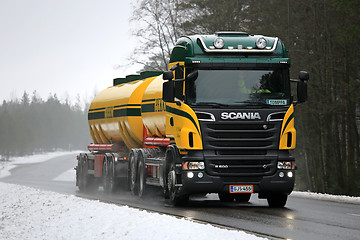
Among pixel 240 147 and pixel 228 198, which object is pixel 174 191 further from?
pixel 228 198

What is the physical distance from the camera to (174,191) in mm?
16438

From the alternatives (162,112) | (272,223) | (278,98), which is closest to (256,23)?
(162,112)

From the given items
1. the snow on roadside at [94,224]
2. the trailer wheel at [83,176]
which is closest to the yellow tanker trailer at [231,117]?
the snow on roadside at [94,224]

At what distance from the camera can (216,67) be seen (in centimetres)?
1565

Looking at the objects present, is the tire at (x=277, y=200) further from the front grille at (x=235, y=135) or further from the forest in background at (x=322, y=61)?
the forest in background at (x=322, y=61)

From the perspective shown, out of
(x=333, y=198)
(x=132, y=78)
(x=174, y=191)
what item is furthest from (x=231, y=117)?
(x=132, y=78)

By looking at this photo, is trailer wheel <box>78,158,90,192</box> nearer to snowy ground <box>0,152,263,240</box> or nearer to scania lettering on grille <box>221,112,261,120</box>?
snowy ground <box>0,152,263,240</box>

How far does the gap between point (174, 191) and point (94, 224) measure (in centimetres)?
399

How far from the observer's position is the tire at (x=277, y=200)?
16672 millimetres

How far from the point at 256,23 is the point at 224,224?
22.1 meters

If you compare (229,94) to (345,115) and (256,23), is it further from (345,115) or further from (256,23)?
(256,23)

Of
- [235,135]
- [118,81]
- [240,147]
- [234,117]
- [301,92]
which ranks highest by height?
[118,81]

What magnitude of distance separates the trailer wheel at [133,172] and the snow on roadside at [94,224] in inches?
117

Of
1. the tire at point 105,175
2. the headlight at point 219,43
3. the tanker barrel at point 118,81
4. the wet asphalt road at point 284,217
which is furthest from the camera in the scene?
the tanker barrel at point 118,81
